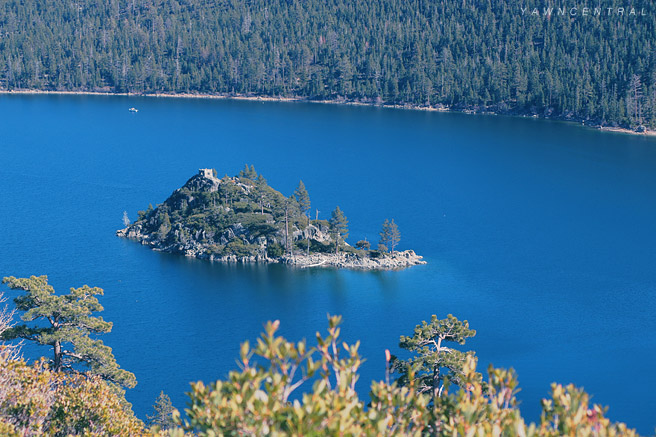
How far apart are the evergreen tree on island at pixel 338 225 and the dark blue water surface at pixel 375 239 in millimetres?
5621

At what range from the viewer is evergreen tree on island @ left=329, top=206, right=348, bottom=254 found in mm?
82000

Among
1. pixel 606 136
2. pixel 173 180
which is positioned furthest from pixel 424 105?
pixel 173 180

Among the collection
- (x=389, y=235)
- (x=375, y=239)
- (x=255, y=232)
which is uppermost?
(x=389, y=235)

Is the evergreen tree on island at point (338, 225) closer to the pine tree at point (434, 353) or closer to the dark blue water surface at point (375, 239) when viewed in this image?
the dark blue water surface at point (375, 239)

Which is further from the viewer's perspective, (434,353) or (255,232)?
(255,232)

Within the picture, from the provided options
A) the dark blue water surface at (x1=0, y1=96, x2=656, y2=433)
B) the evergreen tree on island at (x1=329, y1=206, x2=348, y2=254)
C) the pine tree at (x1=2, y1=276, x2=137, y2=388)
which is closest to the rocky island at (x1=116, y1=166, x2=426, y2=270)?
the evergreen tree on island at (x1=329, y1=206, x2=348, y2=254)

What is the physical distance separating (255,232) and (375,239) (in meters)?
13.5

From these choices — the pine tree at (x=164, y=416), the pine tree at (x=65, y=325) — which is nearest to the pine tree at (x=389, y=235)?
the pine tree at (x=164, y=416)

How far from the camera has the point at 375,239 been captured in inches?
3447

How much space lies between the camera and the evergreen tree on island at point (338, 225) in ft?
269

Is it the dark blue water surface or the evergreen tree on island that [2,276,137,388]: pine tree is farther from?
the evergreen tree on island

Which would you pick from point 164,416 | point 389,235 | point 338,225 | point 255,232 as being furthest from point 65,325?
point 389,235

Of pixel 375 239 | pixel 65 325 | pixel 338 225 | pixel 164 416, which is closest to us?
pixel 65 325

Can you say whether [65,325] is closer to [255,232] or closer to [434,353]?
[434,353]
